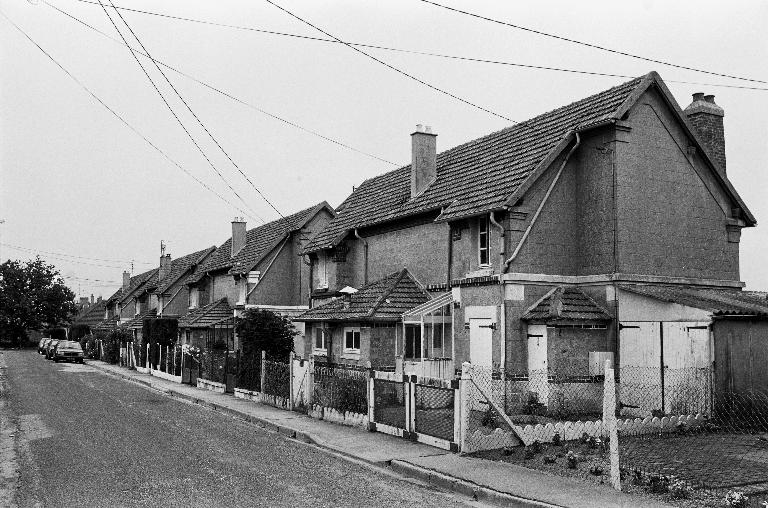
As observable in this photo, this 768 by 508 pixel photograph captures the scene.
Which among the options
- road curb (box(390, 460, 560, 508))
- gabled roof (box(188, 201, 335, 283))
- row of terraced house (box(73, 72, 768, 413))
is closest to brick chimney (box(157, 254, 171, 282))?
gabled roof (box(188, 201, 335, 283))

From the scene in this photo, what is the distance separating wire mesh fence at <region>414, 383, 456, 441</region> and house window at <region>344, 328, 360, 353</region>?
8.90 m

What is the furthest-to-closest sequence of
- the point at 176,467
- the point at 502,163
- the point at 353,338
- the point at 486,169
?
the point at 353,338, the point at 486,169, the point at 502,163, the point at 176,467

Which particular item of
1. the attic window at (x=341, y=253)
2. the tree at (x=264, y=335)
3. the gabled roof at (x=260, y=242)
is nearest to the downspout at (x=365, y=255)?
the attic window at (x=341, y=253)

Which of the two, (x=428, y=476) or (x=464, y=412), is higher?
(x=464, y=412)

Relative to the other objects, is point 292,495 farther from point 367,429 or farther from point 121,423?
point 121,423

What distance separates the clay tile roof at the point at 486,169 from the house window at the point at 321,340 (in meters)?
3.59

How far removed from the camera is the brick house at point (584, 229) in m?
18.7

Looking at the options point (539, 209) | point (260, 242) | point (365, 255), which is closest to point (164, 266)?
point (260, 242)

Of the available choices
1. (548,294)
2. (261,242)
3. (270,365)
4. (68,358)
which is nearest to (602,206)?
(548,294)

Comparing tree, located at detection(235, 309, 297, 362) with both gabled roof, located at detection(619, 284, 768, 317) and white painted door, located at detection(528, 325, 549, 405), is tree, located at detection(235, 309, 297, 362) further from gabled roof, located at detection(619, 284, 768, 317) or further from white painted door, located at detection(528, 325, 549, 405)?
gabled roof, located at detection(619, 284, 768, 317)

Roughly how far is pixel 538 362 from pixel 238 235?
97.9ft

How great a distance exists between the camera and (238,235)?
45.0 meters

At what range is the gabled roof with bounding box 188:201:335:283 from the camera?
38.2 meters

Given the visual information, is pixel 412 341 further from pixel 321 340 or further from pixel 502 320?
pixel 321 340
